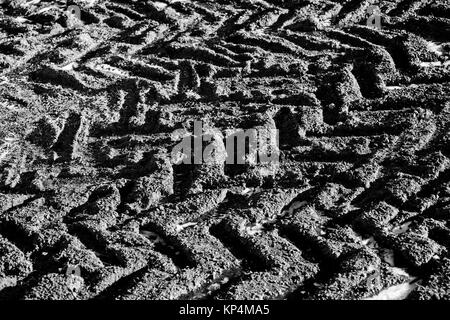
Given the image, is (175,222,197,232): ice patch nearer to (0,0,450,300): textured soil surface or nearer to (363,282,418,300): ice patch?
(0,0,450,300): textured soil surface

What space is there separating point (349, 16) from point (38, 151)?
11.5ft

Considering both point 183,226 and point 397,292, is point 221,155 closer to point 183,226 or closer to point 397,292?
point 183,226

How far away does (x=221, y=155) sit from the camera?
4418 millimetres

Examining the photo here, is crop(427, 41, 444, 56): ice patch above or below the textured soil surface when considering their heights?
above

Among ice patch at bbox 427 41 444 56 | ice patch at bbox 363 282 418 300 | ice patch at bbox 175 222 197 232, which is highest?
ice patch at bbox 427 41 444 56

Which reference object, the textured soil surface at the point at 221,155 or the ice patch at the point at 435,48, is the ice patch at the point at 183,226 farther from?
the ice patch at the point at 435,48

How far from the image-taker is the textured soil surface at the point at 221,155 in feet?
11.3

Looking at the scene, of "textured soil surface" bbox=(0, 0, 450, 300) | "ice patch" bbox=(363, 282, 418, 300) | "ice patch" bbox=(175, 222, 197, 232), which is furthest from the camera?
"ice patch" bbox=(175, 222, 197, 232)

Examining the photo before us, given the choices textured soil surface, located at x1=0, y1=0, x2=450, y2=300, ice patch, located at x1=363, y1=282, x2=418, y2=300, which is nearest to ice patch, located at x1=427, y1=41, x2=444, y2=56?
textured soil surface, located at x1=0, y1=0, x2=450, y2=300

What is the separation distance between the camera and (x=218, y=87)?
17.3ft

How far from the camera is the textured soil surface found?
3.46 meters

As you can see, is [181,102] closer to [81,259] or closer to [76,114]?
[76,114]

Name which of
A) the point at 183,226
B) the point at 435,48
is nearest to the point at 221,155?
the point at 183,226

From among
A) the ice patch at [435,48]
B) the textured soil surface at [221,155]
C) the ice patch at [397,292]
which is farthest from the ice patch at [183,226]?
the ice patch at [435,48]
